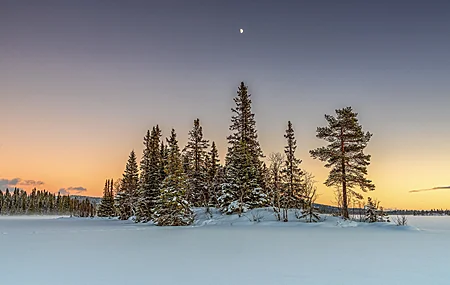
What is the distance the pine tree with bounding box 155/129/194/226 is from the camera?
3152cm

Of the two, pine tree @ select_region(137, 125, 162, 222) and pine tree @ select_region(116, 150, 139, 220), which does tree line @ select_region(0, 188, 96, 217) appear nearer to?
pine tree @ select_region(116, 150, 139, 220)

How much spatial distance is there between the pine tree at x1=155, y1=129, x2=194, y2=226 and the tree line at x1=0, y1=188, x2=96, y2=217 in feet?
288

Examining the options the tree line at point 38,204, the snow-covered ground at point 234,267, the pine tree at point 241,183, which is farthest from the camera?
the tree line at point 38,204

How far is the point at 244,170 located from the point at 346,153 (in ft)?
33.4

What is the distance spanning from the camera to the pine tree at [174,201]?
3152cm

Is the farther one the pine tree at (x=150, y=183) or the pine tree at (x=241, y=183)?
the pine tree at (x=150, y=183)

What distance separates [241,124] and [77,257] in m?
29.4

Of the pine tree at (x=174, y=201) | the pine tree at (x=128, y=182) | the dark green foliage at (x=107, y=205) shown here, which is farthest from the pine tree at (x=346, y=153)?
the dark green foliage at (x=107, y=205)

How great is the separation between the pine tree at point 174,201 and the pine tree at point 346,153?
13.8 metres

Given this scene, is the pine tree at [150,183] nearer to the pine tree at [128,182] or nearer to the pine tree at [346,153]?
the pine tree at [128,182]

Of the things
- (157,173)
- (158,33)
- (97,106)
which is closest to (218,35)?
(158,33)

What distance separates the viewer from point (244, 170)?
109 ft

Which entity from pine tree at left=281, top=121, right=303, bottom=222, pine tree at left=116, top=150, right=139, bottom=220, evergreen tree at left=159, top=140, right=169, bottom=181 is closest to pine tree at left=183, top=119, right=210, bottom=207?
evergreen tree at left=159, top=140, right=169, bottom=181

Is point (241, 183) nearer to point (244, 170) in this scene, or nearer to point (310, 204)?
point (244, 170)
